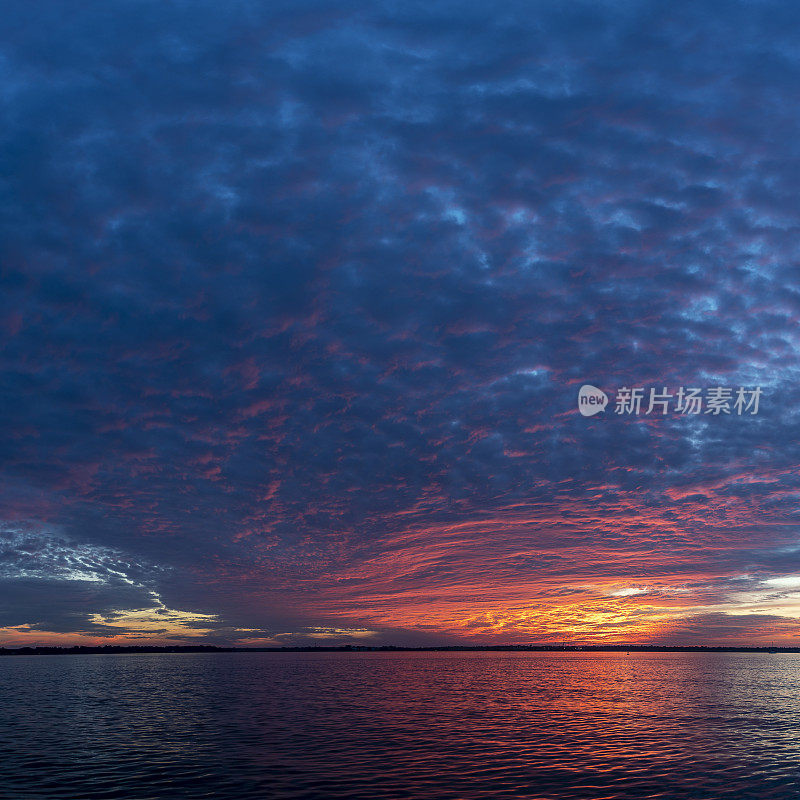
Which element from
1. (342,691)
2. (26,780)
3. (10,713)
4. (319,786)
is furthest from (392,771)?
(342,691)

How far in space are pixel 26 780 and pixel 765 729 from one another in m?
59.1

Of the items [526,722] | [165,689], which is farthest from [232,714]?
[165,689]

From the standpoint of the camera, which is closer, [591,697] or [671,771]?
[671,771]

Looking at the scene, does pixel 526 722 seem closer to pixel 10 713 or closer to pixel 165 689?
pixel 10 713

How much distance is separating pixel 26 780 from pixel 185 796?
1092 cm

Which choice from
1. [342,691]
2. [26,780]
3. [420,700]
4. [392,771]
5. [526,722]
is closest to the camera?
[26,780]

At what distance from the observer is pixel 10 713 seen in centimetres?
7206

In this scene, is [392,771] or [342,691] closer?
[392,771]

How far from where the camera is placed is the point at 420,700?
8638cm

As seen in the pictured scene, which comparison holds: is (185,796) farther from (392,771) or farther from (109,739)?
(109,739)

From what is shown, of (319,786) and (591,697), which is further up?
(319,786)

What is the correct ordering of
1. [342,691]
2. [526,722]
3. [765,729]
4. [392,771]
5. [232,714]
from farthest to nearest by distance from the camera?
1. [342,691]
2. [232,714]
3. [526,722]
4. [765,729]
5. [392,771]

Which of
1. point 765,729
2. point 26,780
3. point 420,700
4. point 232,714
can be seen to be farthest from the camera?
point 420,700

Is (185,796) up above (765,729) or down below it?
above
